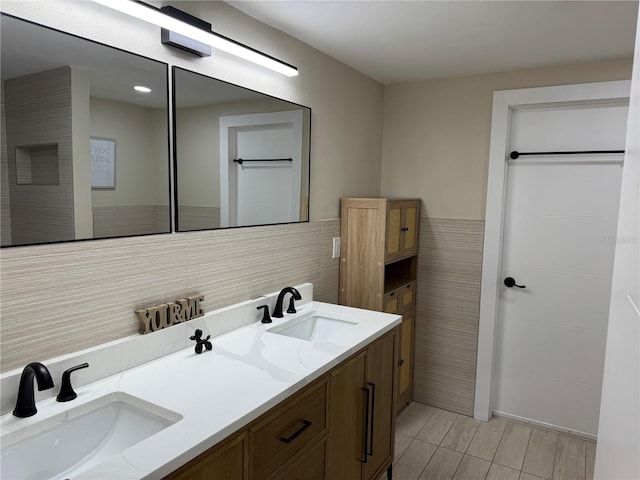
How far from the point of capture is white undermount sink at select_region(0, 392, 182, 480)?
3.76ft

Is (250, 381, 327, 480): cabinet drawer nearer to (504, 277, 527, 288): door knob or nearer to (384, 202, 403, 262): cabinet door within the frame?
(384, 202, 403, 262): cabinet door

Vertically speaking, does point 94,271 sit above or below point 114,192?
below

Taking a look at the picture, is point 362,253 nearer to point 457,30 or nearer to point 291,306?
point 291,306

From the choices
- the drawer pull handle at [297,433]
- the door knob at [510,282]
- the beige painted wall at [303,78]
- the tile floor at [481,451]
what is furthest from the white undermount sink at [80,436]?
the door knob at [510,282]

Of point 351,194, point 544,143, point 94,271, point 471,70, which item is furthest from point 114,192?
point 544,143

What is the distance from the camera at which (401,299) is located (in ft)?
9.77

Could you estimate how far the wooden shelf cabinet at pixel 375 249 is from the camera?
2688 mm

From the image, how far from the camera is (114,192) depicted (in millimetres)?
1532

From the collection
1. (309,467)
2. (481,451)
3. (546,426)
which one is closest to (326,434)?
(309,467)

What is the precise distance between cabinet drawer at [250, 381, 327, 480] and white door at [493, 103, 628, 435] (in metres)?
1.92

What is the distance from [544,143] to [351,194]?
4.23ft

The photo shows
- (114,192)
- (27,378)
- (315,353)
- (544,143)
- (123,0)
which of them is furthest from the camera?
(544,143)

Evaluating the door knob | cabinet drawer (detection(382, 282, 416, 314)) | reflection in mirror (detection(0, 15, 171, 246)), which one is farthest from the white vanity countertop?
the door knob

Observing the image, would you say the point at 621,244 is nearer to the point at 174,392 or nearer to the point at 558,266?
the point at 174,392
